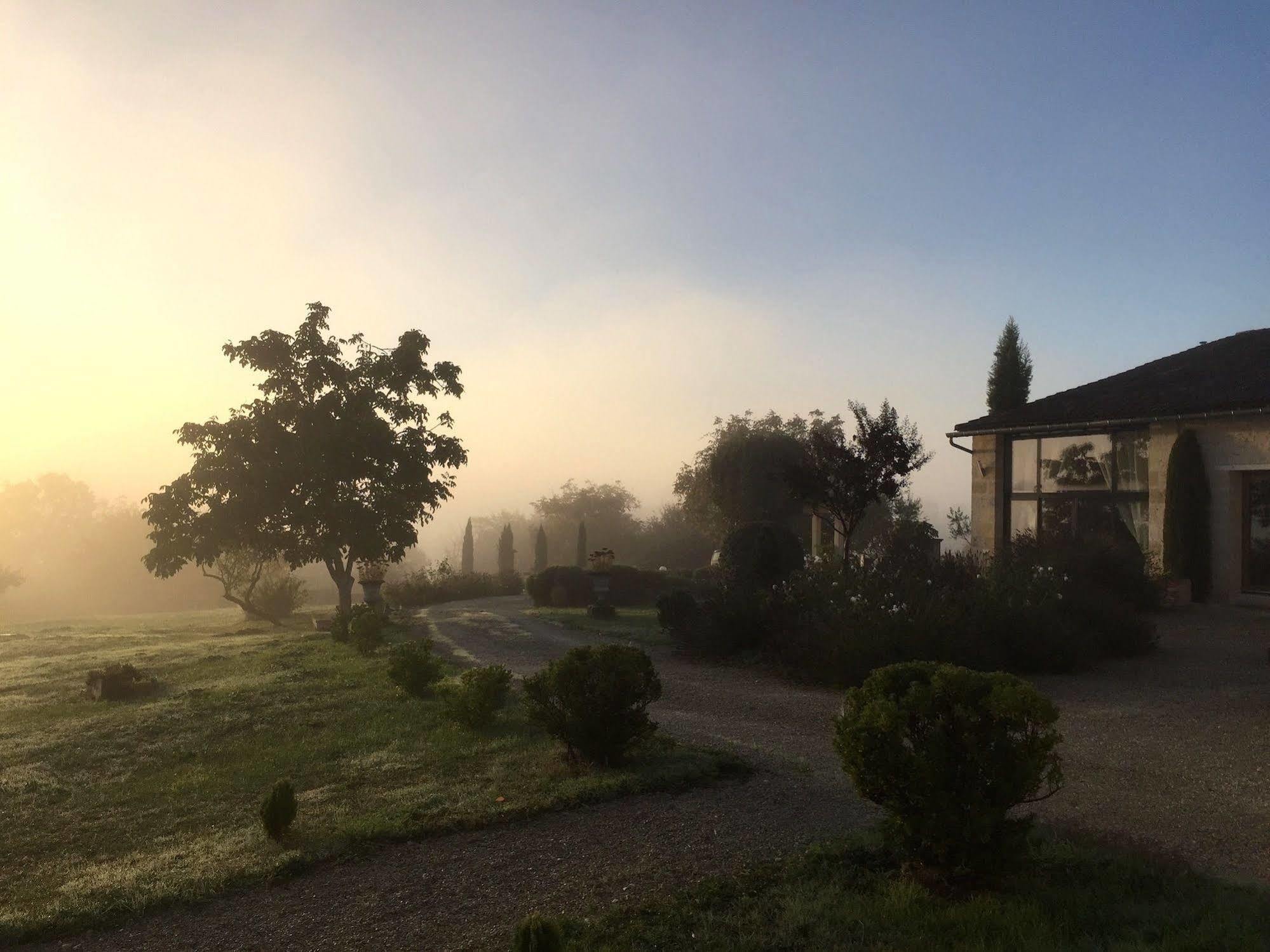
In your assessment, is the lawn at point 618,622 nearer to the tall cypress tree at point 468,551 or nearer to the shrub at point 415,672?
the shrub at point 415,672

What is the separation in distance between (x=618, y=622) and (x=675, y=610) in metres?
3.35

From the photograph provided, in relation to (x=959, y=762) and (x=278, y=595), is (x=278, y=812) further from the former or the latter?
(x=278, y=595)

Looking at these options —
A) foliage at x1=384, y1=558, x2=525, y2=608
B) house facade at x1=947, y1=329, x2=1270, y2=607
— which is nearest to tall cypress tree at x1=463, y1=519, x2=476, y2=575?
foliage at x1=384, y1=558, x2=525, y2=608

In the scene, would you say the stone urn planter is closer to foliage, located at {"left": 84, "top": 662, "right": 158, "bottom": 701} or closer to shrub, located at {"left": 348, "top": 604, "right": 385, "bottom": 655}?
shrub, located at {"left": 348, "top": 604, "right": 385, "bottom": 655}

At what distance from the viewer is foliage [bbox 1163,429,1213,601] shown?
17562 mm

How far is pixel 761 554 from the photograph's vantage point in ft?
59.3

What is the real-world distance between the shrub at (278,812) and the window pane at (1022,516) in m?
19.1

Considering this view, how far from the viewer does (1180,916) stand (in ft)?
14.1

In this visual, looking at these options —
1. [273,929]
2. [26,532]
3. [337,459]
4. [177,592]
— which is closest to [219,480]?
[337,459]

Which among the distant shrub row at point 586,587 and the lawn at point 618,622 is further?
the distant shrub row at point 586,587

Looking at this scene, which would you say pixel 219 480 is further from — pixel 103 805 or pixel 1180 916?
pixel 1180 916

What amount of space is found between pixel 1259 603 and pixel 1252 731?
34.4ft

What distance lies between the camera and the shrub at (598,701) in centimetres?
758

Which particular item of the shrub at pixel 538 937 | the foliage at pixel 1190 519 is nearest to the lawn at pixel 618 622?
the foliage at pixel 1190 519
